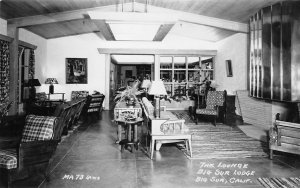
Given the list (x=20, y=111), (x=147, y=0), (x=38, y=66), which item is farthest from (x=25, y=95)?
(x=147, y=0)

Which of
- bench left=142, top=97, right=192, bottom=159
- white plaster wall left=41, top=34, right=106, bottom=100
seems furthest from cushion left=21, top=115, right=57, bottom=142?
white plaster wall left=41, top=34, right=106, bottom=100

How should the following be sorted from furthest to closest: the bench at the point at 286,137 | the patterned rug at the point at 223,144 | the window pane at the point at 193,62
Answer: the window pane at the point at 193,62 → the patterned rug at the point at 223,144 → the bench at the point at 286,137

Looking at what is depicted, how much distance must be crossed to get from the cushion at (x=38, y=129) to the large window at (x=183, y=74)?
762cm

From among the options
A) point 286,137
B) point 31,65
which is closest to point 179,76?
point 31,65

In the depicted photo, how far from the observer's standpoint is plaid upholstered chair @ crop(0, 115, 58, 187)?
2871 mm

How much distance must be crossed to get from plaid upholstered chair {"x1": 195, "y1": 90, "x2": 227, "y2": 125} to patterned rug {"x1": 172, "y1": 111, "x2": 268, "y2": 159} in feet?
→ 1.39

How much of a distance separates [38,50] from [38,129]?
6.79m

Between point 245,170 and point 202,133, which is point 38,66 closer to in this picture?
point 202,133

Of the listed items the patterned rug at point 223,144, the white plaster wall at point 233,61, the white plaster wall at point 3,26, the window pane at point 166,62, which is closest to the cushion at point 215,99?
the patterned rug at point 223,144

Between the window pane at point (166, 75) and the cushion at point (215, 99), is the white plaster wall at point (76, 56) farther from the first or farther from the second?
the cushion at point (215, 99)

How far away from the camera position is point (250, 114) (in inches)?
273

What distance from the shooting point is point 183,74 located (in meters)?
10.8

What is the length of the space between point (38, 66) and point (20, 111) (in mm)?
2066

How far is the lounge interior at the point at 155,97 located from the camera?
3.40 m
